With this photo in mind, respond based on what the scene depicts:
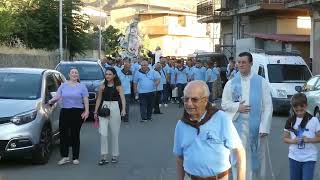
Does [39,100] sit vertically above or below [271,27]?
below

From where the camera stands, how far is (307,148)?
6.81 m

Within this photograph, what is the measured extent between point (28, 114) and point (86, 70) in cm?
871

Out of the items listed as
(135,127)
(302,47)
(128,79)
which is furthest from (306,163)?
(302,47)

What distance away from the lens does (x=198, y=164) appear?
174 inches

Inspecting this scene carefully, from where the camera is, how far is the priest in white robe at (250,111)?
22.6 feet

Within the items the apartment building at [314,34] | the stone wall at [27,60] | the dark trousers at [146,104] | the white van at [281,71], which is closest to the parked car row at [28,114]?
the dark trousers at [146,104]

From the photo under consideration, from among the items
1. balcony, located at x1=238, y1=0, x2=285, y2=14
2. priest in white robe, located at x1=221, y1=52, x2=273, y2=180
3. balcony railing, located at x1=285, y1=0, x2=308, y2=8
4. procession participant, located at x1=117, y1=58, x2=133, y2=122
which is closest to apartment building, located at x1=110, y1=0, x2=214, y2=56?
balcony, located at x1=238, y1=0, x2=285, y2=14

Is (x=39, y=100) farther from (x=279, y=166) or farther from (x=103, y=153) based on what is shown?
(x=279, y=166)

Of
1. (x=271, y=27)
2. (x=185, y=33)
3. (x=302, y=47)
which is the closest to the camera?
(x=302, y=47)

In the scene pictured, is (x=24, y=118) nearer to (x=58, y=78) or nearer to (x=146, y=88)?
(x=58, y=78)

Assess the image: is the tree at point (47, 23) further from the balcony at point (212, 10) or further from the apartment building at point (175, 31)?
the apartment building at point (175, 31)

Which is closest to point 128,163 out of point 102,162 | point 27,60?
point 102,162

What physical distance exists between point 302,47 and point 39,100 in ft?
82.6

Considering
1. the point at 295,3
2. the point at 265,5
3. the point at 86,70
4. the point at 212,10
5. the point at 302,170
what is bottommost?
the point at 302,170
